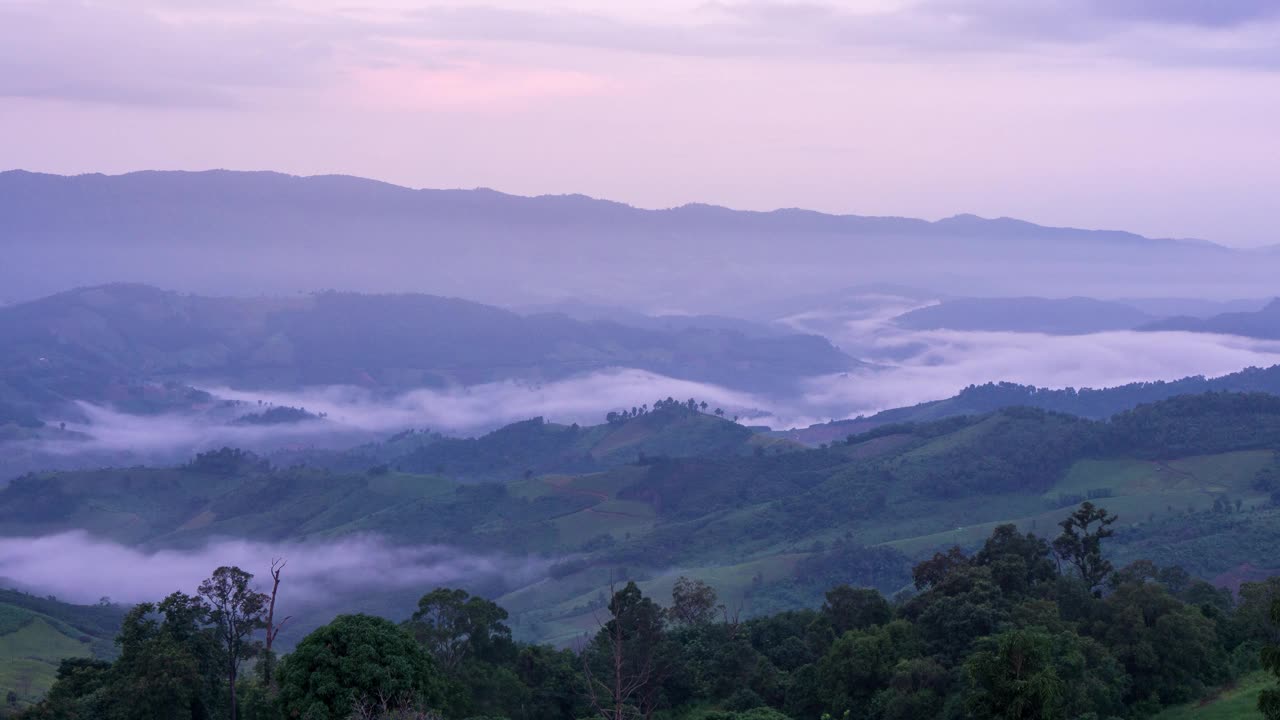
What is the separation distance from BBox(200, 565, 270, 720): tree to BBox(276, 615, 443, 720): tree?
9195mm

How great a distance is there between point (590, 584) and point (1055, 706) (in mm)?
127472

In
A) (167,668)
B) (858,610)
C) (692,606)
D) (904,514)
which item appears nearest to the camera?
(167,668)

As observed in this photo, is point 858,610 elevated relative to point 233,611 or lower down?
lower down

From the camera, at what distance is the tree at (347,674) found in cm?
4034

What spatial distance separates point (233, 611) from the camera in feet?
168

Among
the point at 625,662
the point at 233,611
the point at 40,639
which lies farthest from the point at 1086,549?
the point at 40,639

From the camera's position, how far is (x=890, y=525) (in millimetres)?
167375

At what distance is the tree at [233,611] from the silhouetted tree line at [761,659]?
0.29 ft

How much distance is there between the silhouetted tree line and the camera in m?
41.0

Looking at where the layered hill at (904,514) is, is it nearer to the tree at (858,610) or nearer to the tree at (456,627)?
the tree at (858,610)

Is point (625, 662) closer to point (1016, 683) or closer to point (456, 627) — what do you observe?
point (456, 627)

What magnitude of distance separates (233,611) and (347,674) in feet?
40.8

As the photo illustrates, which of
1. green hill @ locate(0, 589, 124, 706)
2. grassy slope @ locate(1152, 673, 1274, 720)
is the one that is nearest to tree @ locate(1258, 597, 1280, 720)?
grassy slope @ locate(1152, 673, 1274, 720)

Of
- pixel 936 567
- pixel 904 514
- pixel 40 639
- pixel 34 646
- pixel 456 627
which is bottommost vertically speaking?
pixel 456 627
